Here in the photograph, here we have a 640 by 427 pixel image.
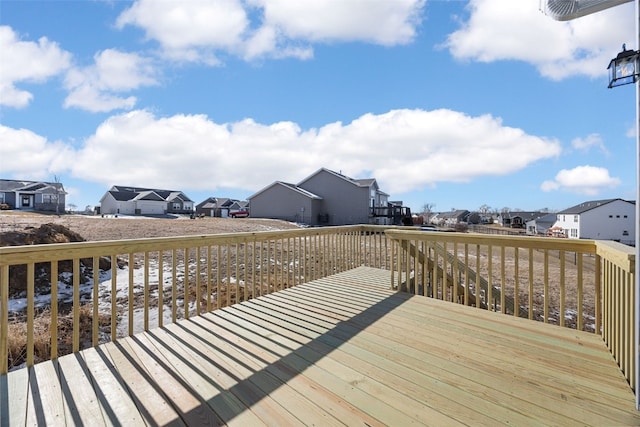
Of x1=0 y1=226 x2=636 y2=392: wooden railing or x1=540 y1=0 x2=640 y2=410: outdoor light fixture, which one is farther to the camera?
x1=0 y1=226 x2=636 y2=392: wooden railing

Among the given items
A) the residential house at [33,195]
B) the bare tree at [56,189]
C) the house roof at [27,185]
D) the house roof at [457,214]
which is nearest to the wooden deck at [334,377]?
the residential house at [33,195]

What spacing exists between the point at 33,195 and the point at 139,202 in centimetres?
1078

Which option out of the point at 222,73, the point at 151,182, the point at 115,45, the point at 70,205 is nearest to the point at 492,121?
the point at 222,73

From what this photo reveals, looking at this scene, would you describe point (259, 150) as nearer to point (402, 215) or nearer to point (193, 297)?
point (402, 215)

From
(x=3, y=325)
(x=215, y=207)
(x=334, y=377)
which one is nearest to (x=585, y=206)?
(x=334, y=377)

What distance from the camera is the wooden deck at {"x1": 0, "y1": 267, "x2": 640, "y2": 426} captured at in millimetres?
1643

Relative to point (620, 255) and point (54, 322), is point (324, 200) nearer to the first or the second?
point (54, 322)

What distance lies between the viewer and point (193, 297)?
17.6 feet

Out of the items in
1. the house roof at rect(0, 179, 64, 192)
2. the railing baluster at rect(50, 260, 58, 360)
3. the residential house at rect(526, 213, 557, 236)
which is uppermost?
A: the house roof at rect(0, 179, 64, 192)

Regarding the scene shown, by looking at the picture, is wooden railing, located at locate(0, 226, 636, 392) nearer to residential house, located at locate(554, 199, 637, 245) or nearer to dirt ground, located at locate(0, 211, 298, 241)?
dirt ground, located at locate(0, 211, 298, 241)

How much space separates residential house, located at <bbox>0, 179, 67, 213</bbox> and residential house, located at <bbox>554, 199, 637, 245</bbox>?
61.7 metres

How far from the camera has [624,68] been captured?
1.77 metres

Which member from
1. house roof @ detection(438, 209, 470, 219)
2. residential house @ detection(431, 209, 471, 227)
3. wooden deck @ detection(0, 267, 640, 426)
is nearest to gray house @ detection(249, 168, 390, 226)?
wooden deck @ detection(0, 267, 640, 426)

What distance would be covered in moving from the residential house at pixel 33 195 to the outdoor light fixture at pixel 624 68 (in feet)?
144
